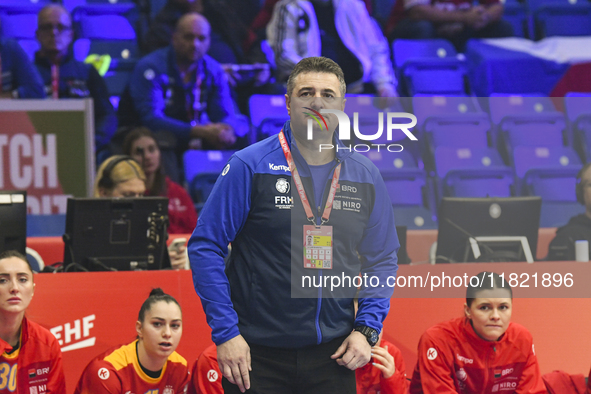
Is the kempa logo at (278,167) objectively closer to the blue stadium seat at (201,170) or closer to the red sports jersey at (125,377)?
the red sports jersey at (125,377)

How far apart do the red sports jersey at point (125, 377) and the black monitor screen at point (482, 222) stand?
1.64m

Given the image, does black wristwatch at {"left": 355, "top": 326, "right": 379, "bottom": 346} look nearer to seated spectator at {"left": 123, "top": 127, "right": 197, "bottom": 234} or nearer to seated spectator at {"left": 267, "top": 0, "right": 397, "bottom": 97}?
seated spectator at {"left": 123, "top": 127, "right": 197, "bottom": 234}

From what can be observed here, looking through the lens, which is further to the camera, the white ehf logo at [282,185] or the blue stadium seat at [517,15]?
the blue stadium seat at [517,15]

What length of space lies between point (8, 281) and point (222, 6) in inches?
167

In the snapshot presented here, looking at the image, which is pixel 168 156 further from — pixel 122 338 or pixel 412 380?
pixel 412 380

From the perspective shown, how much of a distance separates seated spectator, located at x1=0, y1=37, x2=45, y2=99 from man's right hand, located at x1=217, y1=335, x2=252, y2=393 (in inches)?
179

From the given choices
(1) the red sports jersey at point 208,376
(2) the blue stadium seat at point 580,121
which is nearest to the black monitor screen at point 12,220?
(1) the red sports jersey at point 208,376

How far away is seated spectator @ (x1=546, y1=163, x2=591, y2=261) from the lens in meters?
4.18

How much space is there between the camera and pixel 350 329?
2.15 meters

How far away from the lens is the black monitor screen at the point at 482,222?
396 centimetres

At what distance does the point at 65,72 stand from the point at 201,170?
4.80 feet

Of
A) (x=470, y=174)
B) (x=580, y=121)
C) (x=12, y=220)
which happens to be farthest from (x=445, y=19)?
(x=12, y=220)

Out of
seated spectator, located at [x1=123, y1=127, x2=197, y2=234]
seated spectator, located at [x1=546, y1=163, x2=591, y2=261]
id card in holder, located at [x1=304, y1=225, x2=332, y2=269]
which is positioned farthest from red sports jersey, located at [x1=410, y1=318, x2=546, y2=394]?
seated spectator, located at [x1=123, y1=127, x2=197, y2=234]

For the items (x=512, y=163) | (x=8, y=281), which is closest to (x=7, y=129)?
(x=8, y=281)
